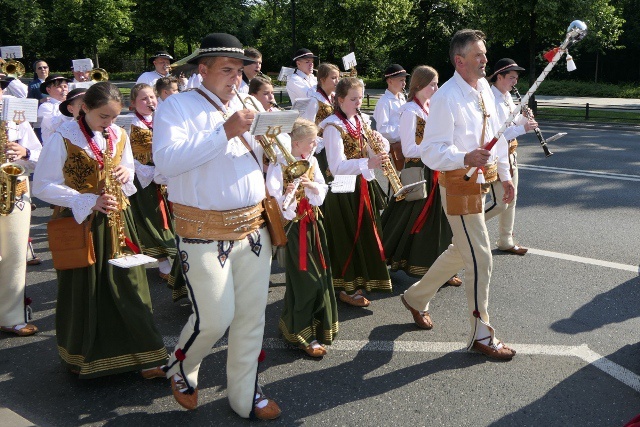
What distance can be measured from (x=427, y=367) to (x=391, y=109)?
3.51m

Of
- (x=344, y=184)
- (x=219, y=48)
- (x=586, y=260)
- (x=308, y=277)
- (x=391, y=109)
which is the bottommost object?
(x=586, y=260)

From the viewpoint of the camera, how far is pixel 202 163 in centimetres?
347

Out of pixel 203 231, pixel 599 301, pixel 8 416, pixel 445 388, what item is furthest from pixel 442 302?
pixel 8 416

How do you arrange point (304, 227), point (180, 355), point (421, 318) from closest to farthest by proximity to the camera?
1. point (180, 355)
2. point (304, 227)
3. point (421, 318)

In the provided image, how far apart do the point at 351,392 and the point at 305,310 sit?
74 cm

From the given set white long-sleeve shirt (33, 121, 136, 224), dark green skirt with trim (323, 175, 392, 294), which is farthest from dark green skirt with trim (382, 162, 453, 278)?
white long-sleeve shirt (33, 121, 136, 224)

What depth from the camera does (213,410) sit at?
4215 millimetres

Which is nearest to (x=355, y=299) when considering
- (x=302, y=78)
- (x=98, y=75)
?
(x=302, y=78)

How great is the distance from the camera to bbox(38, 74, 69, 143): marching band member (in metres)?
8.44

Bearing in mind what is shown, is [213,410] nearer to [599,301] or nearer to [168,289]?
[168,289]

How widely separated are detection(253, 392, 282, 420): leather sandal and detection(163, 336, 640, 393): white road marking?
1028 millimetres

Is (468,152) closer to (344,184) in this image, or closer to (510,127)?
(344,184)

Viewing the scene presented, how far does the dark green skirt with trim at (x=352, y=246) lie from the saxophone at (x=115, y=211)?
187 centimetres

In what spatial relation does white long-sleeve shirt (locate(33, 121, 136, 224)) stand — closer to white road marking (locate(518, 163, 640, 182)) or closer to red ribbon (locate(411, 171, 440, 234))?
red ribbon (locate(411, 171, 440, 234))
